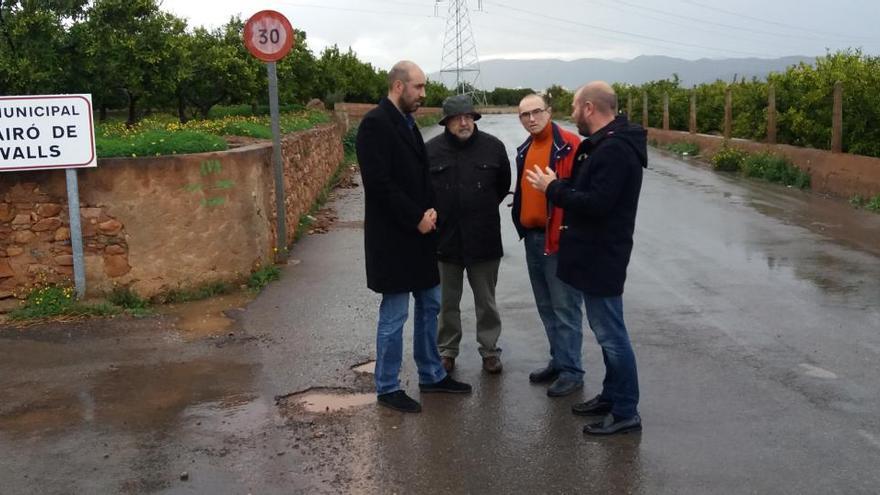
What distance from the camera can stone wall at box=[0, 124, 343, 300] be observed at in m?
7.53

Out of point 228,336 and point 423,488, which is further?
point 228,336

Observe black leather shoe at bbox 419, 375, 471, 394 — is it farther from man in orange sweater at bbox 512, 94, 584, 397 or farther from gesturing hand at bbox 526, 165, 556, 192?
gesturing hand at bbox 526, 165, 556, 192

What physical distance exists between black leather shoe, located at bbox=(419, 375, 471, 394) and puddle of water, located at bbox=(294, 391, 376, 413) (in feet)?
1.12

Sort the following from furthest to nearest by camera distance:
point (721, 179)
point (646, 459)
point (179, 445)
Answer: point (721, 179)
point (179, 445)
point (646, 459)

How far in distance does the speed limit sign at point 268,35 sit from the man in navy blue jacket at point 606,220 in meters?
5.23

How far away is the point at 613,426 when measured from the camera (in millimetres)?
4758

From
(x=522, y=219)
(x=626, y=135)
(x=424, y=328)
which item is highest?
(x=626, y=135)

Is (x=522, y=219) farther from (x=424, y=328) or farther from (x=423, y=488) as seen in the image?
(x=423, y=488)

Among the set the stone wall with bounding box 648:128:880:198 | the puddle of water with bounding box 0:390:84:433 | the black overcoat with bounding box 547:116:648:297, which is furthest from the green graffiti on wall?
the stone wall with bounding box 648:128:880:198

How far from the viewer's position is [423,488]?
4.14 m

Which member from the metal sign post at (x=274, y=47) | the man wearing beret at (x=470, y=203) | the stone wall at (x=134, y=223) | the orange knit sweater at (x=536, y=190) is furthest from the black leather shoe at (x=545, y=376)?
the metal sign post at (x=274, y=47)

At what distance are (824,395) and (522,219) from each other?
213 cm

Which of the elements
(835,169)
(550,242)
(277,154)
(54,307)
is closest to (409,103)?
(550,242)

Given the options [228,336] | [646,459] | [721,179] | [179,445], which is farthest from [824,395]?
[721,179]
